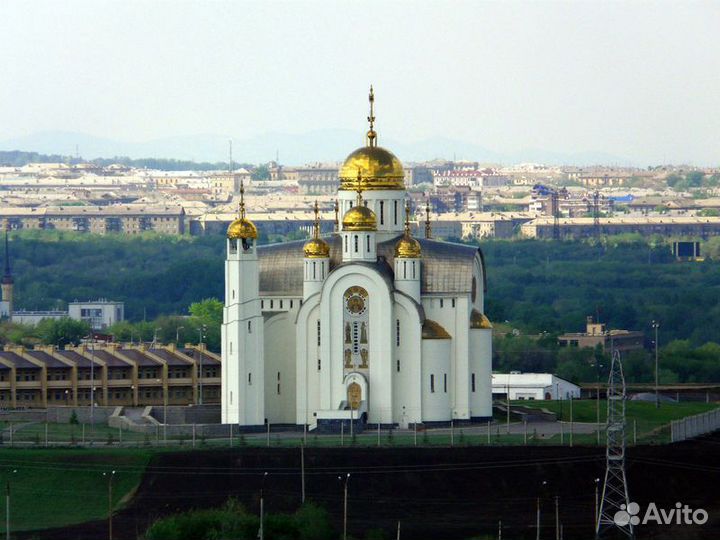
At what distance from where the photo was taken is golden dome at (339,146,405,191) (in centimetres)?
8081

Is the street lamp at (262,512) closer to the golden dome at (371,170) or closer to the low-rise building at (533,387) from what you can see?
the golden dome at (371,170)

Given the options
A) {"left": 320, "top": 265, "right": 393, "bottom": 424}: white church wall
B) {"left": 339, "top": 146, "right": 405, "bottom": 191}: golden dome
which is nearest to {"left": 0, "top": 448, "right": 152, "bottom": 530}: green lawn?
{"left": 320, "top": 265, "right": 393, "bottom": 424}: white church wall

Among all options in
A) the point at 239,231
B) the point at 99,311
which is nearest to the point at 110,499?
the point at 239,231

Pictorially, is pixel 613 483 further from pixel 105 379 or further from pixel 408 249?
pixel 105 379

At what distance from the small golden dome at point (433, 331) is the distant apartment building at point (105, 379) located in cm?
865

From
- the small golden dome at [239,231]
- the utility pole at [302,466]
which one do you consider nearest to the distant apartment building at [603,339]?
the small golden dome at [239,231]

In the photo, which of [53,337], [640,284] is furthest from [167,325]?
[640,284]

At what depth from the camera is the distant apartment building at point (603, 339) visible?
10850cm

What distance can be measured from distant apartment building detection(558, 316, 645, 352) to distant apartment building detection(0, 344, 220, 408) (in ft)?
76.3

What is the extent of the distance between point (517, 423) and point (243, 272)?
7707 millimetres

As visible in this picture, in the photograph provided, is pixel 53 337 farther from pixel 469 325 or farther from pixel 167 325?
pixel 469 325

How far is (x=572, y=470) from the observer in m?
70.2

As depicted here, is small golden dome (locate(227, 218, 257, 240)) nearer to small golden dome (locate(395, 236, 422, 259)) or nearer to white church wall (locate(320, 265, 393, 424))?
white church wall (locate(320, 265, 393, 424))

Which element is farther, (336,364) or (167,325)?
(167,325)
